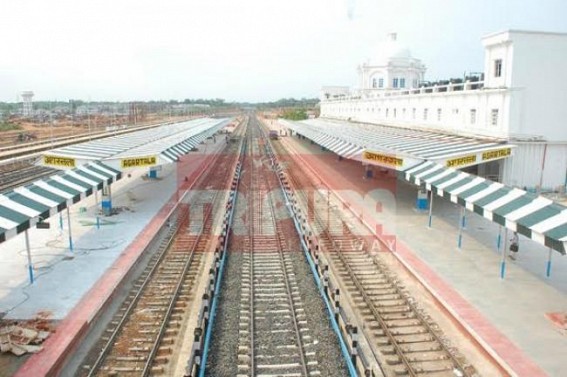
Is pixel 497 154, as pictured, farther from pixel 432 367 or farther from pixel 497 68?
pixel 432 367

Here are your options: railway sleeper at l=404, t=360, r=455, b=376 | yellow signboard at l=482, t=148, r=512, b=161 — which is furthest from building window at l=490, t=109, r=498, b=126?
railway sleeper at l=404, t=360, r=455, b=376

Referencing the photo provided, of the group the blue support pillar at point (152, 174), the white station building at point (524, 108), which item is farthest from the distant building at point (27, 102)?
the white station building at point (524, 108)

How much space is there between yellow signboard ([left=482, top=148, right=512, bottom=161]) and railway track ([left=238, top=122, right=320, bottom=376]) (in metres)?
10.0

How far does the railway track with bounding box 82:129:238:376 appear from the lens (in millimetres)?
9727

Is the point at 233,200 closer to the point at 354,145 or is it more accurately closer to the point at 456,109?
the point at 354,145

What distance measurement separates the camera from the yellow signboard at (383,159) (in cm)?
2126

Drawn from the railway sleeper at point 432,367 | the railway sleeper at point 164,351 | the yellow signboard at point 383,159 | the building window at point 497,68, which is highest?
the building window at point 497,68

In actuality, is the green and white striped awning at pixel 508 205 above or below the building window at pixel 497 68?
below

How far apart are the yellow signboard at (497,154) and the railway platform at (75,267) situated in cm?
1447

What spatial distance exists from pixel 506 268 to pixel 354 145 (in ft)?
46.8

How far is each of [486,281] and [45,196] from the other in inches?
525

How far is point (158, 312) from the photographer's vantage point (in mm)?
12055

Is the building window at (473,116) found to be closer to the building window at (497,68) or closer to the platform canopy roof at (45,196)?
the building window at (497,68)

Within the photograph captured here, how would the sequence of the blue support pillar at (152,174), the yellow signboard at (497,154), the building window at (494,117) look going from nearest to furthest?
the yellow signboard at (497,154) → the building window at (494,117) → the blue support pillar at (152,174)
